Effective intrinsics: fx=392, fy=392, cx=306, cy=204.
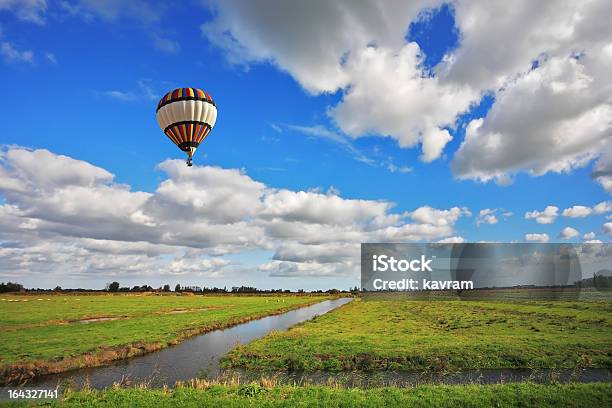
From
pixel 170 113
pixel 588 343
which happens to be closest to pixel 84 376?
pixel 170 113

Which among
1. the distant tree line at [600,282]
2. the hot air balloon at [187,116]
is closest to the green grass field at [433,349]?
the hot air balloon at [187,116]

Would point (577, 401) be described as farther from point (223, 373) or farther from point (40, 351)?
point (40, 351)

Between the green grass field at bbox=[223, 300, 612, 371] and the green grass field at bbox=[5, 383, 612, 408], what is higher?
the green grass field at bbox=[5, 383, 612, 408]

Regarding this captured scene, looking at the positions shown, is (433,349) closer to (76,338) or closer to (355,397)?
(355,397)

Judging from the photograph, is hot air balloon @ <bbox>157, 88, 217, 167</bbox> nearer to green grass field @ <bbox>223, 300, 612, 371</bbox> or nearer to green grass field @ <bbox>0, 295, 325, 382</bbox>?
green grass field @ <bbox>0, 295, 325, 382</bbox>

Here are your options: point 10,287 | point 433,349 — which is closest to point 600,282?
point 433,349

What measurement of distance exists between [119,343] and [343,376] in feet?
74.3

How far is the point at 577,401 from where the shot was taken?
17547mm

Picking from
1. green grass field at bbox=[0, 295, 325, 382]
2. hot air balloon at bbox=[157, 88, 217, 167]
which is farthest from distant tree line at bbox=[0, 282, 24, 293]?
hot air balloon at bbox=[157, 88, 217, 167]

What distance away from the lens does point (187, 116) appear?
111 ft

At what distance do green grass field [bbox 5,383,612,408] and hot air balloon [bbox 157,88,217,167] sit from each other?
21.5 metres

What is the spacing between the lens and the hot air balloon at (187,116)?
33812mm

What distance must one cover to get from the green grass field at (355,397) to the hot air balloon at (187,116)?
21.5 m

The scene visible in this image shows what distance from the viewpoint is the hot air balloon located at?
33.8 metres
